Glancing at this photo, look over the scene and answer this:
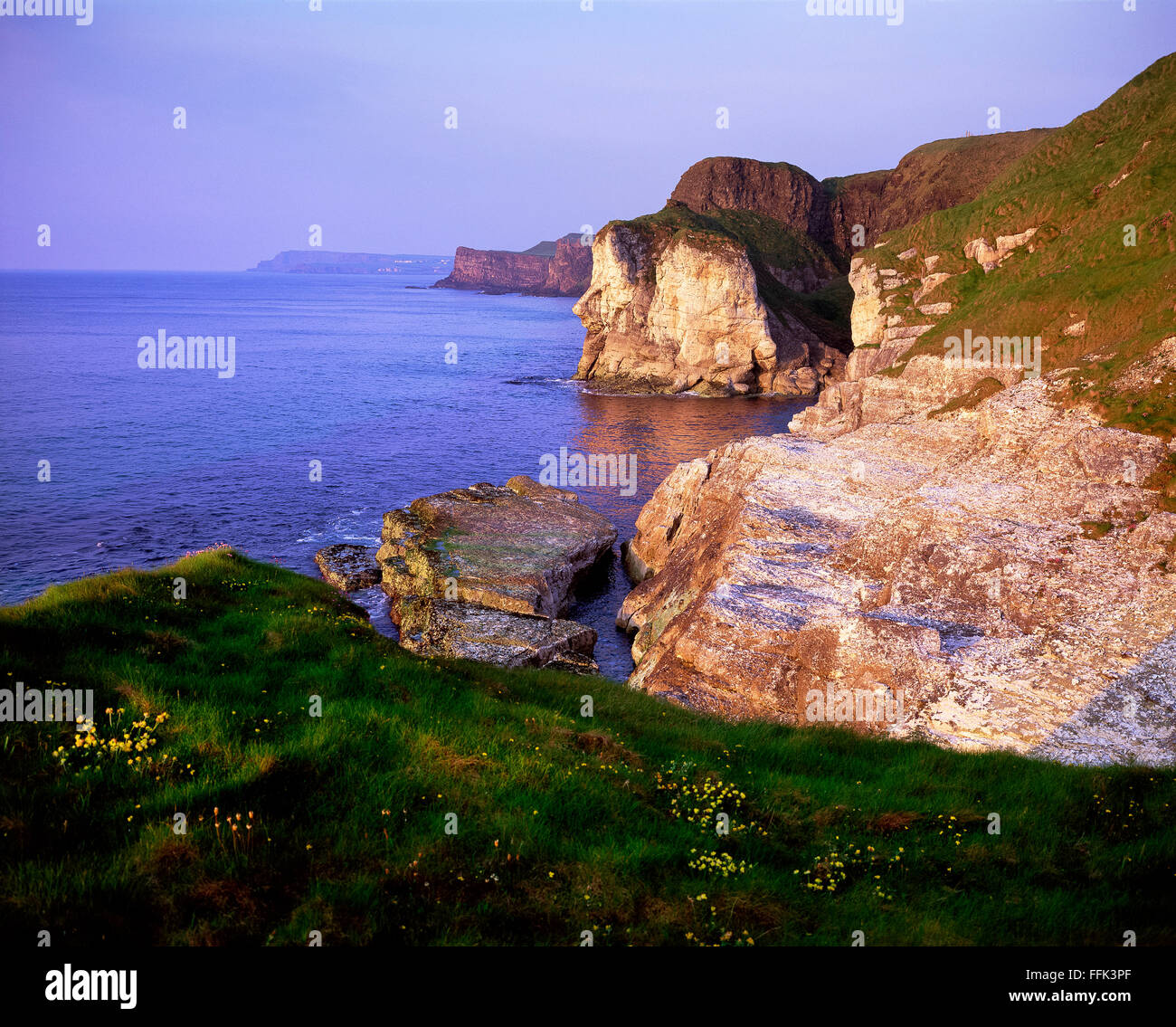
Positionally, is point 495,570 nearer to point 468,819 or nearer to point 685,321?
point 468,819

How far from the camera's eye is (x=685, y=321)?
103 meters

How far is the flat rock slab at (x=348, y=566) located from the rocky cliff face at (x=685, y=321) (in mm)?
66615

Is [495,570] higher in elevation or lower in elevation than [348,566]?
higher

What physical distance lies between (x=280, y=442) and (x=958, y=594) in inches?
2397

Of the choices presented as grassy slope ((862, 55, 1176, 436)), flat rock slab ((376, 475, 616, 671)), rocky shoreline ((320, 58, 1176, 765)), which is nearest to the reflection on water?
rocky shoreline ((320, 58, 1176, 765))

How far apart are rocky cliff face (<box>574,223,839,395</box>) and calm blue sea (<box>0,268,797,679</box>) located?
23.7ft

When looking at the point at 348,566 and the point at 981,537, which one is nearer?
the point at 981,537

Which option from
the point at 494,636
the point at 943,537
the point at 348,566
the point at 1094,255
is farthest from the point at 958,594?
the point at 348,566

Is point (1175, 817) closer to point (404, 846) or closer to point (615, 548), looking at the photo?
point (404, 846)

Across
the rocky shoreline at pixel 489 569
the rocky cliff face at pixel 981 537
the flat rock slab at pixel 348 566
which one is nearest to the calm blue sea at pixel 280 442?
the flat rock slab at pixel 348 566

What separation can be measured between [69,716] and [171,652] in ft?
6.94

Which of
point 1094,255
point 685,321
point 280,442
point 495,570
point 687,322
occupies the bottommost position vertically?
point 495,570

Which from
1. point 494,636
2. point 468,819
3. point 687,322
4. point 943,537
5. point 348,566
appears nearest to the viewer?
point 468,819

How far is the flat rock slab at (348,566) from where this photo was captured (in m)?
37.6
